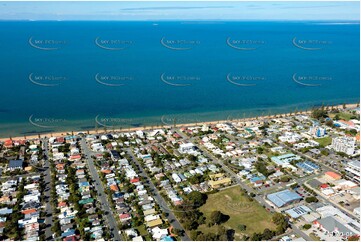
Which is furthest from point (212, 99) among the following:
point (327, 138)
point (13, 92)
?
point (13, 92)

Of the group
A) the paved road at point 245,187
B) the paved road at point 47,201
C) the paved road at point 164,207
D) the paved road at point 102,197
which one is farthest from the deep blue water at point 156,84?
the paved road at point 164,207

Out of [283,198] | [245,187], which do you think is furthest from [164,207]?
[283,198]

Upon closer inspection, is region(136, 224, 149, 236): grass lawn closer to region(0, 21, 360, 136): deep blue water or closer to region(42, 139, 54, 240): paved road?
region(42, 139, 54, 240): paved road

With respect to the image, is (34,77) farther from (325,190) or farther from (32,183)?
(325,190)

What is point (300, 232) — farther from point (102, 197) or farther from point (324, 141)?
point (324, 141)

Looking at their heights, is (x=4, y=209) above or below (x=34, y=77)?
below

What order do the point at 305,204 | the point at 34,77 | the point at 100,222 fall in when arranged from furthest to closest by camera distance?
the point at 34,77 → the point at 305,204 → the point at 100,222

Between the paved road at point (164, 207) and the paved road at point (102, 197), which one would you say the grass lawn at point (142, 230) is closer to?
the paved road at point (102, 197)
